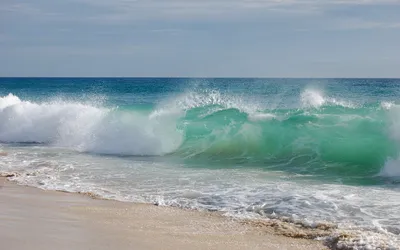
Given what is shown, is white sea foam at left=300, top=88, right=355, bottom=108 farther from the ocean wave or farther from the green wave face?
the green wave face

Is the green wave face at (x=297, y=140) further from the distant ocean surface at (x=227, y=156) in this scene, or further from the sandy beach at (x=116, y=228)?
the sandy beach at (x=116, y=228)

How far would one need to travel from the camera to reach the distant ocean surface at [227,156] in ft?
26.5

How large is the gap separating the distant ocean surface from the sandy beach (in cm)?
62

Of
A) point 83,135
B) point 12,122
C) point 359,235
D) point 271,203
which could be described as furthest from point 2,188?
point 12,122

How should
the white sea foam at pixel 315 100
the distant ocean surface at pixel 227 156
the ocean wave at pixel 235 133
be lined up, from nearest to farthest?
the distant ocean surface at pixel 227 156
the ocean wave at pixel 235 133
the white sea foam at pixel 315 100

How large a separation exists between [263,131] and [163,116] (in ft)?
12.0

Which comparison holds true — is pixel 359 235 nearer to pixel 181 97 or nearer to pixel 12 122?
pixel 181 97

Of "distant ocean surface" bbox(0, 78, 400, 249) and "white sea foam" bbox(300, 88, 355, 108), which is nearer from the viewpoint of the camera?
"distant ocean surface" bbox(0, 78, 400, 249)

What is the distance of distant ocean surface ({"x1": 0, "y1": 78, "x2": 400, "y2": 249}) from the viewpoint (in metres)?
8.08

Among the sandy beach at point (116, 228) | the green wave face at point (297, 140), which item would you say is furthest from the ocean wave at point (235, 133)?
the sandy beach at point (116, 228)

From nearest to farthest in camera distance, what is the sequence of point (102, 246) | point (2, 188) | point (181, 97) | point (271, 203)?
point (102, 246) < point (271, 203) < point (2, 188) < point (181, 97)

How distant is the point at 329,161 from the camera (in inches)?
497

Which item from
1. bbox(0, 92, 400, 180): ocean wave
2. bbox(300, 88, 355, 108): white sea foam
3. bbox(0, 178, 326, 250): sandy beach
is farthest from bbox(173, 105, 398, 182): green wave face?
bbox(0, 178, 326, 250): sandy beach

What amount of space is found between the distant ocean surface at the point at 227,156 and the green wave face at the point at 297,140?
0.10ft
